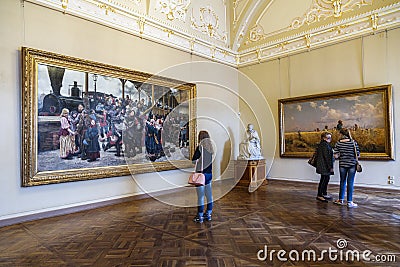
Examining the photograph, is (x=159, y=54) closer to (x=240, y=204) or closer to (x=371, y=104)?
(x=240, y=204)

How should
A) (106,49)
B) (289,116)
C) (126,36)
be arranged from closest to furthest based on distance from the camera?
(106,49), (126,36), (289,116)

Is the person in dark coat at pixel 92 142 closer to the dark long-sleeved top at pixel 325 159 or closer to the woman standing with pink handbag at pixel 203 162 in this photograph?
the woman standing with pink handbag at pixel 203 162

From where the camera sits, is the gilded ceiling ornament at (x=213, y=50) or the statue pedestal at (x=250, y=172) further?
the gilded ceiling ornament at (x=213, y=50)

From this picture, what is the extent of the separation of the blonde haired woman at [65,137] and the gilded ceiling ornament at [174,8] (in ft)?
13.8

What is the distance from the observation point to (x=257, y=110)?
9930 mm

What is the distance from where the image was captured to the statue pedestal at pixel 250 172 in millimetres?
8180

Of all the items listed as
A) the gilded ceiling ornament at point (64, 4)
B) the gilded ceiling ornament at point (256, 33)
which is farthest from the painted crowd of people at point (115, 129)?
the gilded ceiling ornament at point (256, 33)

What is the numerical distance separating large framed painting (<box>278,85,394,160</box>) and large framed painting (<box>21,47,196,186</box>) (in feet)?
11.3

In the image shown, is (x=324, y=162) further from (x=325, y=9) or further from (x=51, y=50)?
(x=51, y=50)

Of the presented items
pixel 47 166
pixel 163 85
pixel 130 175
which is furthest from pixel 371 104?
pixel 47 166

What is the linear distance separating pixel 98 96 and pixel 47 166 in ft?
6.06

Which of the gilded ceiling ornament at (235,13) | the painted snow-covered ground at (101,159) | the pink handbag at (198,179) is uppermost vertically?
the gilded ceiling ornament at (235,13)

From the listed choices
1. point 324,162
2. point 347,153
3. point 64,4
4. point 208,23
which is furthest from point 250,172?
point 64,4

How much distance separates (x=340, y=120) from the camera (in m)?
7.41
